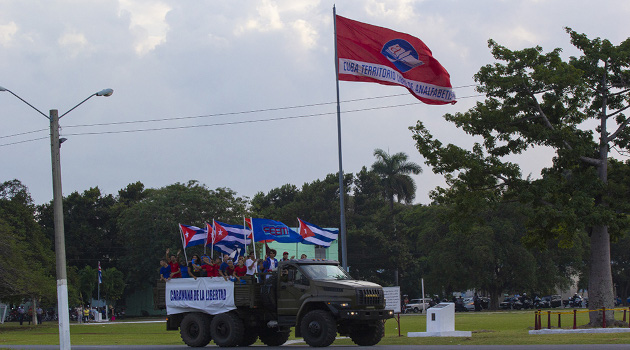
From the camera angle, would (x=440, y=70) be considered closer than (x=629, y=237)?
Yes

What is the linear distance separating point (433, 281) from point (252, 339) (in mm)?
52231

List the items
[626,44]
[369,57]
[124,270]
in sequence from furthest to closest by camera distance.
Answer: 1. [124,270]
2. [626,44]
3. [369,57]

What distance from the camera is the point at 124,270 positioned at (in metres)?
84.8

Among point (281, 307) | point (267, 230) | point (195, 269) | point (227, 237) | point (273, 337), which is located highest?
point (267, 230)

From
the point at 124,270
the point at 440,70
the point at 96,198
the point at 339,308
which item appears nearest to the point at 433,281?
the point at 124,270

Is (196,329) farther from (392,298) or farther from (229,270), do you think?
(392,298)

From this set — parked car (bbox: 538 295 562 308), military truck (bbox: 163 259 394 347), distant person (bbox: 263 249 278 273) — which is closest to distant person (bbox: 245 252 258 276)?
distant person (bbox: 263 249 278 273)

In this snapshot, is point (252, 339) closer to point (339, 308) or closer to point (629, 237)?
point (339, 308)

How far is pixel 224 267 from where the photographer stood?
940 inches

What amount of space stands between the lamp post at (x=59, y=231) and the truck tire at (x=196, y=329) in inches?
190

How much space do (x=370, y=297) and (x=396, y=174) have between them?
253 ft

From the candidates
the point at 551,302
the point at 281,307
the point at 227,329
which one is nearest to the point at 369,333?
the point at 281,307

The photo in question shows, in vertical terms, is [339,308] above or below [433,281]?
above

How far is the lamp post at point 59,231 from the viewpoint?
18875mm
